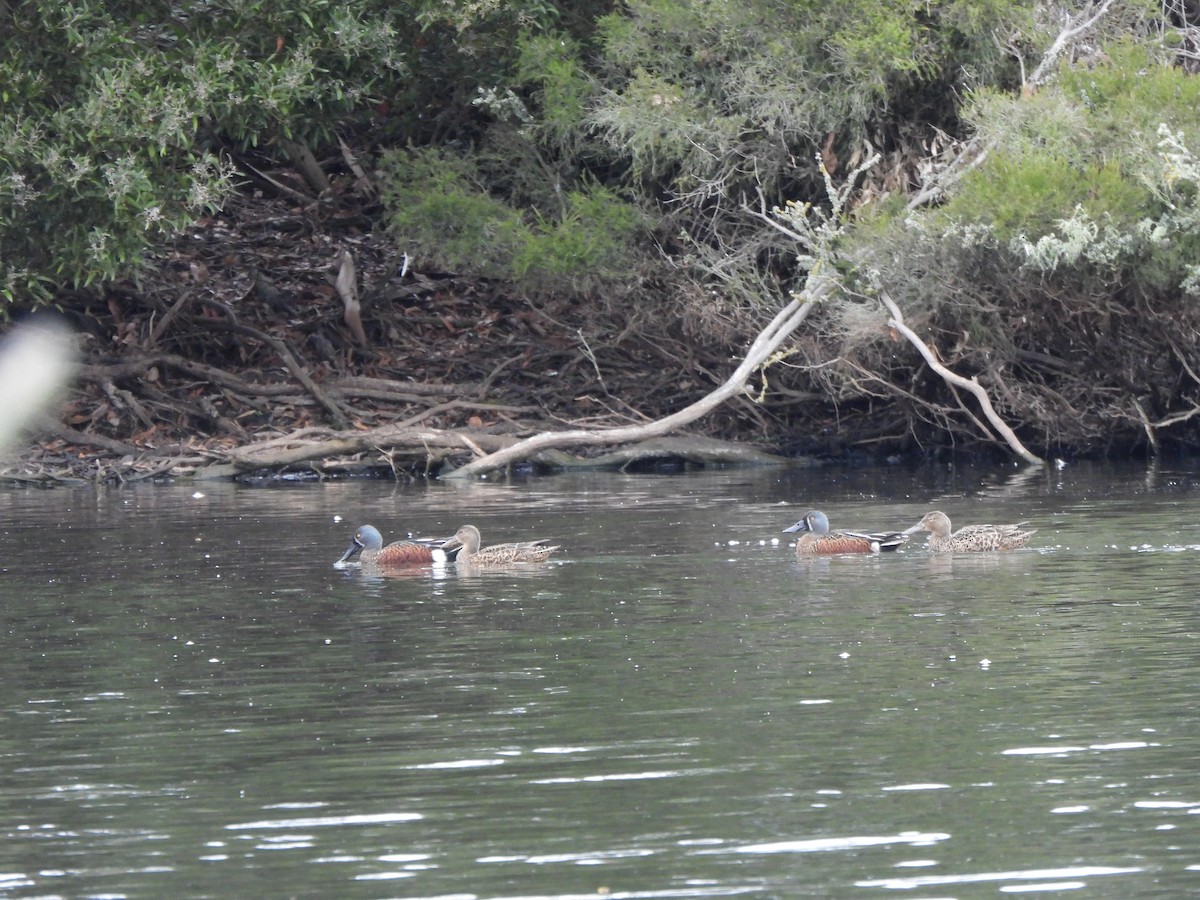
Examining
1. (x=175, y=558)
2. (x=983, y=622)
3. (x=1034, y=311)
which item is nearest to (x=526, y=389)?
(x=1034, y=311)

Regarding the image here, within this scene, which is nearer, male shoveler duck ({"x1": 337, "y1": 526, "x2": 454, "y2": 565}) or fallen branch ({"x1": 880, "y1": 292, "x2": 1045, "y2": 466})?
male shoveler duck ({"x1": 337, "y1": 526, "x2": 454, "y2": 565})

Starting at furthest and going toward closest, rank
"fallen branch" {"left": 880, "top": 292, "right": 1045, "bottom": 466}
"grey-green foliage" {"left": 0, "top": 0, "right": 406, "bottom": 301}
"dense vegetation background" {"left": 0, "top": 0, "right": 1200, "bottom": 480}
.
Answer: "fallen branch" {"left": 880, "top": 292, "right": 1045, "bottom": 466}
"grey-green foliage" {"left": 0, "top": 0, "right": 406, "bottom": 301}
"dense vegetation background" {"left": 0, "top": 0, "right": 1200, "bottom": 480}

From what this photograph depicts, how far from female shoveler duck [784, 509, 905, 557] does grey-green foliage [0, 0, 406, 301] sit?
1156 centimetres

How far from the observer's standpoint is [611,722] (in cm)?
1179

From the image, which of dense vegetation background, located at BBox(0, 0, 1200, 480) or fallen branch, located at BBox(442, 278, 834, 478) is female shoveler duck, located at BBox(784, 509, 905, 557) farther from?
fallen branch, located at BBox(442, 278, 834, 478)

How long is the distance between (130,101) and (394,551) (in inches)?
430

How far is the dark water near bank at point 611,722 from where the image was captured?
353 inches

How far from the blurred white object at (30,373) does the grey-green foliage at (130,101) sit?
4.04 m

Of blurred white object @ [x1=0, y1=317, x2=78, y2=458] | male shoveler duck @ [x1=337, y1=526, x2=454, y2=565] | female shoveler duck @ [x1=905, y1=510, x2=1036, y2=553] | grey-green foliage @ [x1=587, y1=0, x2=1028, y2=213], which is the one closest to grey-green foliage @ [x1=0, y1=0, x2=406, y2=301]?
grey-green foliage @ [x1=587, y1=0, x2=1028, y2=213]

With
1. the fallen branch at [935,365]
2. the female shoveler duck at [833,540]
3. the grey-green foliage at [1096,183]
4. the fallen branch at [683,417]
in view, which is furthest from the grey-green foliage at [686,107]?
the female shoveler duck at [833,540]

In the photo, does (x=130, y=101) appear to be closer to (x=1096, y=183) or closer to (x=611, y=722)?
(x=1096, y=183)

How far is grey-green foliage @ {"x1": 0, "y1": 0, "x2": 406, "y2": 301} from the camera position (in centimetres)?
2791

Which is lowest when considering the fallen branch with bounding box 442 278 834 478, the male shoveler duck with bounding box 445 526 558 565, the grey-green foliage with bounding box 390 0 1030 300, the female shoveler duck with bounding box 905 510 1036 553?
the female shoveler duck with bounding box 905 510 1036 553

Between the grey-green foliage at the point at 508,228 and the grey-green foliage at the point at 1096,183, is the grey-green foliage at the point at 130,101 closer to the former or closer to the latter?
the grey-green foliage at the point at 508,228
